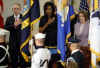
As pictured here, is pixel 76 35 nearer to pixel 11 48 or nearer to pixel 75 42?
pixel 75 42

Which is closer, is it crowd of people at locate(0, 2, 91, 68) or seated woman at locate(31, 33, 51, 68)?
crowd of people at locate(0, 2, 91, 68)

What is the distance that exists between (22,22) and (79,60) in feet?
5.49

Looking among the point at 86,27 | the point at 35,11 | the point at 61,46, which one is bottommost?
the point at 61,46

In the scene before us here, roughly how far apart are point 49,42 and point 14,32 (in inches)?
36.7

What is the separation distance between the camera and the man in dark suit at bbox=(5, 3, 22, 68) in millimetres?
5930

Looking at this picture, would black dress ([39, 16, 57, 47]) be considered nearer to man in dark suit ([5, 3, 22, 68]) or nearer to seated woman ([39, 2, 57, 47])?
seated woman ([39, 2, 57, 47])

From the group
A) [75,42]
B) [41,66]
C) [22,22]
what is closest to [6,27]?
[22,22]

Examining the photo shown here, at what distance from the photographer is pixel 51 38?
18.6 feet

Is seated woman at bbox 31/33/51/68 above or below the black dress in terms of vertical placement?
below

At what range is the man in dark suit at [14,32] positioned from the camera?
5930 millimetres

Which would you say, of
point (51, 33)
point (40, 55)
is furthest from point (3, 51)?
point (51, 33)

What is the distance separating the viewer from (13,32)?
6047 millimetres

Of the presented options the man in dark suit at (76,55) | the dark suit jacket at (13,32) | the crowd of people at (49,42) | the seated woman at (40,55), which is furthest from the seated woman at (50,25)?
the man in dark suit at (76,55)

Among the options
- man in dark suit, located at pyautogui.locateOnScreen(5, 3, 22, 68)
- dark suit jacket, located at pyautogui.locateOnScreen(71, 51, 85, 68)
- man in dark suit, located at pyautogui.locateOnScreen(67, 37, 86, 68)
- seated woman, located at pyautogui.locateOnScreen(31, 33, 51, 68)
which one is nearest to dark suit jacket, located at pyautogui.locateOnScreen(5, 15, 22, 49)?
man in dark suit, located at pyautogui.locateOnScreen(5, 3, 22, 68)
